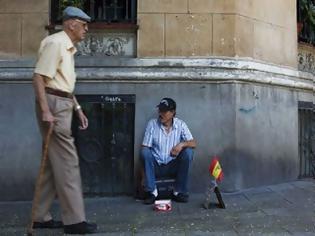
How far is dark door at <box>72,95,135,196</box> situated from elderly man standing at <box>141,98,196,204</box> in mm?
436

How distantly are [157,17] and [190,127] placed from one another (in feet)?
4.86

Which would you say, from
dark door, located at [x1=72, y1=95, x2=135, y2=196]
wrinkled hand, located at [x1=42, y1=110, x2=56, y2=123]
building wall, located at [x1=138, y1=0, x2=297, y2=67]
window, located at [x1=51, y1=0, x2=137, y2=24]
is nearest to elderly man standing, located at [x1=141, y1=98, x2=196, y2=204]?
dark door, located at [x1=72, y1=95, x2=135, y2=196]

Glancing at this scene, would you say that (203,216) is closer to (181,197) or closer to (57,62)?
(181,197)

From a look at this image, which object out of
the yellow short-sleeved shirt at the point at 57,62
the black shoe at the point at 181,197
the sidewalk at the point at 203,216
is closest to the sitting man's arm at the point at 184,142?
the black shoe at the point at 181,197

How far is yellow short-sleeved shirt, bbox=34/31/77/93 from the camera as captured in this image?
218 inches

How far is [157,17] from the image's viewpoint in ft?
25.4

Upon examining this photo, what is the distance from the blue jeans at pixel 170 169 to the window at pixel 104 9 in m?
1.83

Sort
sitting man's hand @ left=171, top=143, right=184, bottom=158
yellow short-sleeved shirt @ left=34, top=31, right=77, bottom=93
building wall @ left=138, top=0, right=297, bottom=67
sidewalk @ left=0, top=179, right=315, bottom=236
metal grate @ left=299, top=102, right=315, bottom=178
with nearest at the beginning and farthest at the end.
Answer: yellow short-sleeved shirt @ left=34, top=31, right=77, bottom=93 < sidewalk @ left=0, top=179, right=315, bottom=236 < sitting man's hand @ left=171, top=143, right=184, bottom=158 < building wall @ left=138, top=0, right=297, bottom=67 < metal grate @ left=299, top=102, right=315, bottom=178

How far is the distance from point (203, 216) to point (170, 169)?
102 cm

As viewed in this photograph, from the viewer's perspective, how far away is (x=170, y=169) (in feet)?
24.1

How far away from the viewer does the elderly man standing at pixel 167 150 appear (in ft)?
23.6

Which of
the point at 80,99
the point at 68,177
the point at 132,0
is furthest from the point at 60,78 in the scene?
the point at 132,0

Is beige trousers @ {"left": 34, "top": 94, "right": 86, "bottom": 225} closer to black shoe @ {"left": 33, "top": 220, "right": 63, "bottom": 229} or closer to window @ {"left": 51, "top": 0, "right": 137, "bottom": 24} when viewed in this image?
black shoe @ {"left": 33, "top": 220, "right": 63, "bottom": 229}

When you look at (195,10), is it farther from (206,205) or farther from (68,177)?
(68,177)
